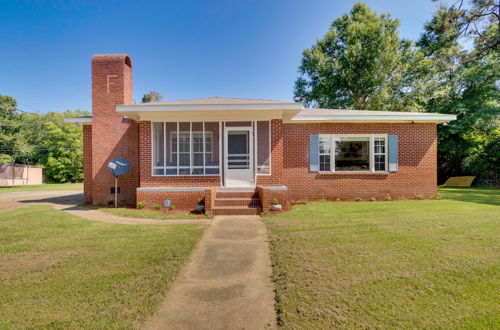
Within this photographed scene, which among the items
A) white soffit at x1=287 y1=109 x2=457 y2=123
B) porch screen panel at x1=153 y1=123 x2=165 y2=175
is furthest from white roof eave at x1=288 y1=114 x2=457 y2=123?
porch screen panel at x1=153 y1=123 x2=165 y2=175

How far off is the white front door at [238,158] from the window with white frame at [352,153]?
3157mm

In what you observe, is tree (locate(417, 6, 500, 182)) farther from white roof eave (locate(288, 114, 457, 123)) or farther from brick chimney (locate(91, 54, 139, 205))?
brick chimney (locate(91, 54, 139, 205))

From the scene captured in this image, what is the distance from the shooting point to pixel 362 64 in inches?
802

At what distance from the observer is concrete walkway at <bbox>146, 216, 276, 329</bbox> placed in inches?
97.1

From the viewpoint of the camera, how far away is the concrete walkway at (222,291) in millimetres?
2467

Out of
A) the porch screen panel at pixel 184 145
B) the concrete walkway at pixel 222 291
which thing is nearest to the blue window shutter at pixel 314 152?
the porch screen panel at pixel 184 145

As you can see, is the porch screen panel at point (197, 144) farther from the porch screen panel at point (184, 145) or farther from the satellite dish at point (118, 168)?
the satellite dish at point (118, 168)

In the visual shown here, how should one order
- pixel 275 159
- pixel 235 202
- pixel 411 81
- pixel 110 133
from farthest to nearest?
pixel 411 81 → pixel 110 133 → pixel 275 159 → pixel 235 202

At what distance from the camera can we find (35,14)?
50.3 ft

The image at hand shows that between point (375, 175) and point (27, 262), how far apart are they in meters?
10.9

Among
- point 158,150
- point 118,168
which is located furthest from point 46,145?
point 158,150

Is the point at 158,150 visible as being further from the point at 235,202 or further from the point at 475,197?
the point at 475,197

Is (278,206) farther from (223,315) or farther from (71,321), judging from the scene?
(71,321)

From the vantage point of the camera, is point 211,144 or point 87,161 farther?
point 211,144
